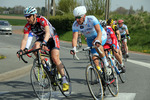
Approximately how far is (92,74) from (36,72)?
1.10 m

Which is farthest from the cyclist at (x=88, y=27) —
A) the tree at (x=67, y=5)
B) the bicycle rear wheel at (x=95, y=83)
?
the tree at (x=67, y=5)

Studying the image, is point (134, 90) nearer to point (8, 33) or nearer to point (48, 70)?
point (48, 70)

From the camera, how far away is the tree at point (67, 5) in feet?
195

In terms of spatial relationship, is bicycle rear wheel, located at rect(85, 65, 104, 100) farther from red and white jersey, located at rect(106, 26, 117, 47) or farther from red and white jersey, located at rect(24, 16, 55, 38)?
red and white jersey, located at rect(106, 26, 117, 47)

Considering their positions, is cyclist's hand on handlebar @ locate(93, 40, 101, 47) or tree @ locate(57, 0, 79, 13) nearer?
cyclist's hand on handlebar @ locate(93, 40, 101, 47)

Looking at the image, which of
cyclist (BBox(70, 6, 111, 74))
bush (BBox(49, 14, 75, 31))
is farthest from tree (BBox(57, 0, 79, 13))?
cyclist (BBox(70, 6, 111, 74))

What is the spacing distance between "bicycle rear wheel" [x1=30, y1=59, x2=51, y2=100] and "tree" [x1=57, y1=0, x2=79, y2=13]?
5333 cm

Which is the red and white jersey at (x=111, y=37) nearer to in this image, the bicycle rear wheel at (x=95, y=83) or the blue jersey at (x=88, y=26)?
the blue jersey at (x=88, y=26)

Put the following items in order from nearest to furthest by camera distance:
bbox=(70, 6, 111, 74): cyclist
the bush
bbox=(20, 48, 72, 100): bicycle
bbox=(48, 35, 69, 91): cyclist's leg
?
1. bbox=(20, 48, 72, 100): bicycle
2. bbox=(70, 6, 111, 74): cyclist
3. bbox=(48, 35, 69, 91): cyclist's leg
4. the bush

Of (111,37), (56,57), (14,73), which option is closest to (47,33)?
(56,57)

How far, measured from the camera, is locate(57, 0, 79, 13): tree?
5929cm

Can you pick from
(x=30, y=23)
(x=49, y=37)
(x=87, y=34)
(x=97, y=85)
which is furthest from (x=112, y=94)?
(x=30, y=23)

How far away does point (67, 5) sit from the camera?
60469mm

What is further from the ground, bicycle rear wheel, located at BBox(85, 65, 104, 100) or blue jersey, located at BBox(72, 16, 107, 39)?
blue jersey, located at BBox(72, 16, 107, 39)
